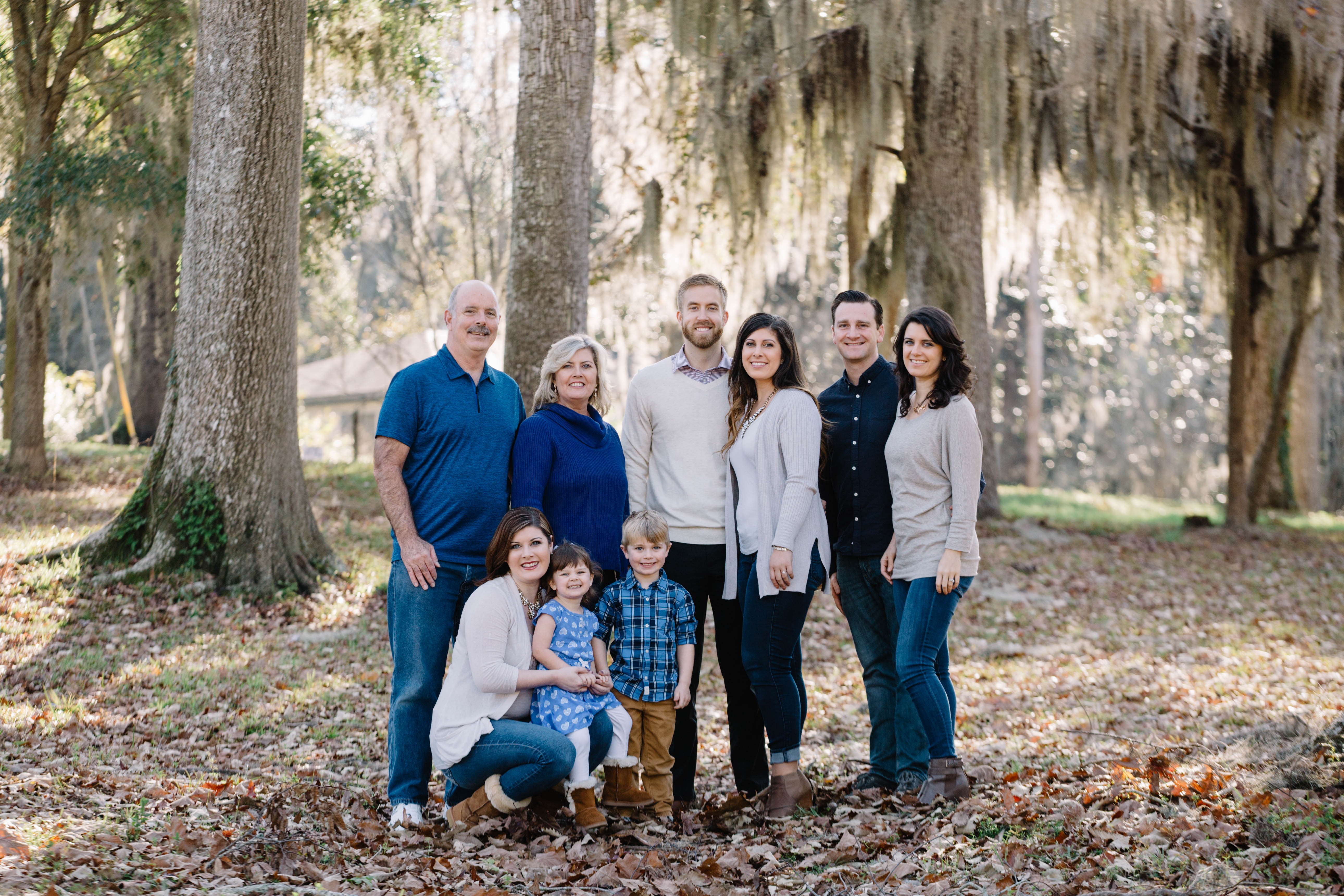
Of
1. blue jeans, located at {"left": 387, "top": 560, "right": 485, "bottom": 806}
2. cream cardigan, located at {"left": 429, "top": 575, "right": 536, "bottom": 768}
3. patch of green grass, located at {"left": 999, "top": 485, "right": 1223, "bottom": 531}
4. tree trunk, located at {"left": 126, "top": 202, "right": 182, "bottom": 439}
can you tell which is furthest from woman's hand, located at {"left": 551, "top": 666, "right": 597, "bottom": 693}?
tree trunk, located at {"left": 126, "top": 202, "right": 182, "bottom": 439}

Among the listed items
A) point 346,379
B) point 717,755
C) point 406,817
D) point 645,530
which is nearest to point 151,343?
point 717,755

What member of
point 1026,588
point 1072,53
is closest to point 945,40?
point 1072,53

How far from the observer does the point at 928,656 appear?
403 centimetres

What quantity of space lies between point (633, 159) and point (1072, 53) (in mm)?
4833

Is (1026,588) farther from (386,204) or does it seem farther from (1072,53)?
(386,204)

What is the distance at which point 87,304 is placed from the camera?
91.2ft

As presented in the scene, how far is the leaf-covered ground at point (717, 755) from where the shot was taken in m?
3.29

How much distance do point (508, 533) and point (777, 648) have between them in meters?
1.09

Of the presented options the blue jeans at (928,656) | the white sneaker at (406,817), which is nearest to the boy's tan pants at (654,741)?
the white sneaker at (406,817)

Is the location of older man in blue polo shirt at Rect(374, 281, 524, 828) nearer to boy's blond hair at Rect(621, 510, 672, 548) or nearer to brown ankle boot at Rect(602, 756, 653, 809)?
boy's blond hair at Rect(621, 510, 672, 548)

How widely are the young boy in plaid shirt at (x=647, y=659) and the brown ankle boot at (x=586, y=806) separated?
15 centimetres

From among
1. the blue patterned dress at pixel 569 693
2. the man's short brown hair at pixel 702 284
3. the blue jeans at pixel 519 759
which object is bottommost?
the blue jeans at pixel 519 759

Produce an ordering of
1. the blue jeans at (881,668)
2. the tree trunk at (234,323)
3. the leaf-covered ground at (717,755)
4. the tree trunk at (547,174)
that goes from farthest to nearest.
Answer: the tree trunk at (234,323), the tree trunk at (547,174), the blue jeans at (881,668), the leaf-covered ground at (717,755)

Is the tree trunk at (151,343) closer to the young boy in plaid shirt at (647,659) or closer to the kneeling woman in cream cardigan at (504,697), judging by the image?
the kneeling woman in cream cardigan at (504,697)
